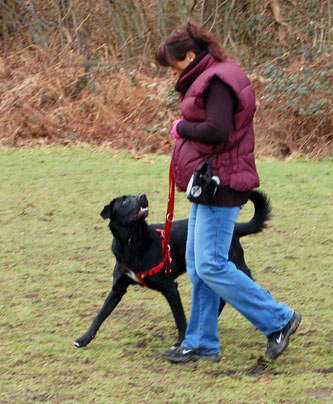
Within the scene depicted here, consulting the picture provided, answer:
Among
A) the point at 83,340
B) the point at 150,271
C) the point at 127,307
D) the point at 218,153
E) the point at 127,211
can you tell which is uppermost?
the point at 218,153

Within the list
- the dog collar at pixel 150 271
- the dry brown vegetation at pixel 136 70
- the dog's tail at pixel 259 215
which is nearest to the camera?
the dog collar at pixel 150 271

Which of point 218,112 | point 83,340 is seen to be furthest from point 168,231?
point 218,112

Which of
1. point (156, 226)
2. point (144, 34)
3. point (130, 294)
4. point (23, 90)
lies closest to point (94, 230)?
point (130, 294)

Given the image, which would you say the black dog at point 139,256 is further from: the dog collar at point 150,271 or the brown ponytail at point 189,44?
the brown ponytail at point 189,44

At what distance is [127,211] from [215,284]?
823 mm

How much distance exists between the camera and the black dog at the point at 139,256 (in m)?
4.04

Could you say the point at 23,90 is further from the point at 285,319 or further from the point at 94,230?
the point at 285,319

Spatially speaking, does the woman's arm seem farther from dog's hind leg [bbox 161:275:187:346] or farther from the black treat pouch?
dog's hind leg [bbox 161:275:187:346]

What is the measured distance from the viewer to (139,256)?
4039 millimetres

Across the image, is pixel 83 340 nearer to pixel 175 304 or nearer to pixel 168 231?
pixel 175 304

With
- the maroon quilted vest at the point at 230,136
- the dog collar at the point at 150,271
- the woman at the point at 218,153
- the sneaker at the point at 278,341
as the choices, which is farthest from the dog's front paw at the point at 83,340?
the maroon quilted vest at the point at 230,136

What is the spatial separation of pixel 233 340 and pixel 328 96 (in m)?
7.10

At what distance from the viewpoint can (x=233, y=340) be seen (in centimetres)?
413

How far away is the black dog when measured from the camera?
13.2 ft
